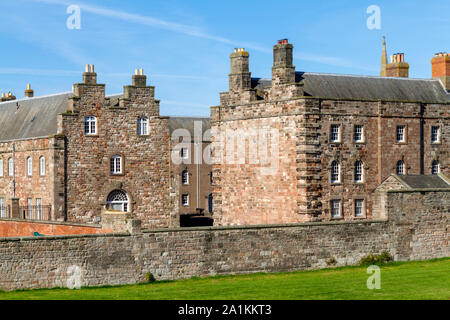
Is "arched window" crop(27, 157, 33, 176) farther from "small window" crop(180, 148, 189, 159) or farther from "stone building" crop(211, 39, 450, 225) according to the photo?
"small window" crop(180, 148, 189, 159)

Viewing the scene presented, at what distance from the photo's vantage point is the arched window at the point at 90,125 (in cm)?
5791

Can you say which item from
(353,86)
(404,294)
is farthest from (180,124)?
(404,294)

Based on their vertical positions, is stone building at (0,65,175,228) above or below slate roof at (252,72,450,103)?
below

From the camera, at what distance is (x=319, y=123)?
1918 inches

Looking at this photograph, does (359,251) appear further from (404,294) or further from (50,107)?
(50,107)

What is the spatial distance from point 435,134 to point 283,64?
11.7 m

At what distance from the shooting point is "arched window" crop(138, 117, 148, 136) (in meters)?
60.0

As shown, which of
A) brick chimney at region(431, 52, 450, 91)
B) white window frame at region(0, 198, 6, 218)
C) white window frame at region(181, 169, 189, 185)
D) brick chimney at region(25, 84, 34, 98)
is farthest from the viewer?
white window frame at region(181, 169, 189, 185)

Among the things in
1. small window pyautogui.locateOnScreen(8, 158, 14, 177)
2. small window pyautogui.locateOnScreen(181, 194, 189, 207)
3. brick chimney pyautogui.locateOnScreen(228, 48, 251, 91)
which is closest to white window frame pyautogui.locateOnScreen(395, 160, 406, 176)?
brick chimney pyautogui.locateOnScreen(228, 48, 251, 91)

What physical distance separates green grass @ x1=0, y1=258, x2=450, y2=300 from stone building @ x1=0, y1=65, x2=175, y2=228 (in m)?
25.4

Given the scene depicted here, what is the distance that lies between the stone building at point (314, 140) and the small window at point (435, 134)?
0.07 m

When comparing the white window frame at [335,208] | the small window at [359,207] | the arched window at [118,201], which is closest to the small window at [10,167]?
the arched window at [118,201]

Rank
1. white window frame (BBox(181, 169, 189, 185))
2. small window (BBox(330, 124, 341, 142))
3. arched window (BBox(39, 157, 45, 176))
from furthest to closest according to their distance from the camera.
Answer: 1. white window frame (BBox(181, 169, 189, 185))
2. arched window (BBox(39, 157, 45, 176))
3. small window (BBox(330, 124, 341, 142))

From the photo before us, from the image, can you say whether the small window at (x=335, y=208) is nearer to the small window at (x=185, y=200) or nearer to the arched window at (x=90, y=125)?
the arched window at (x=90, y=125)
